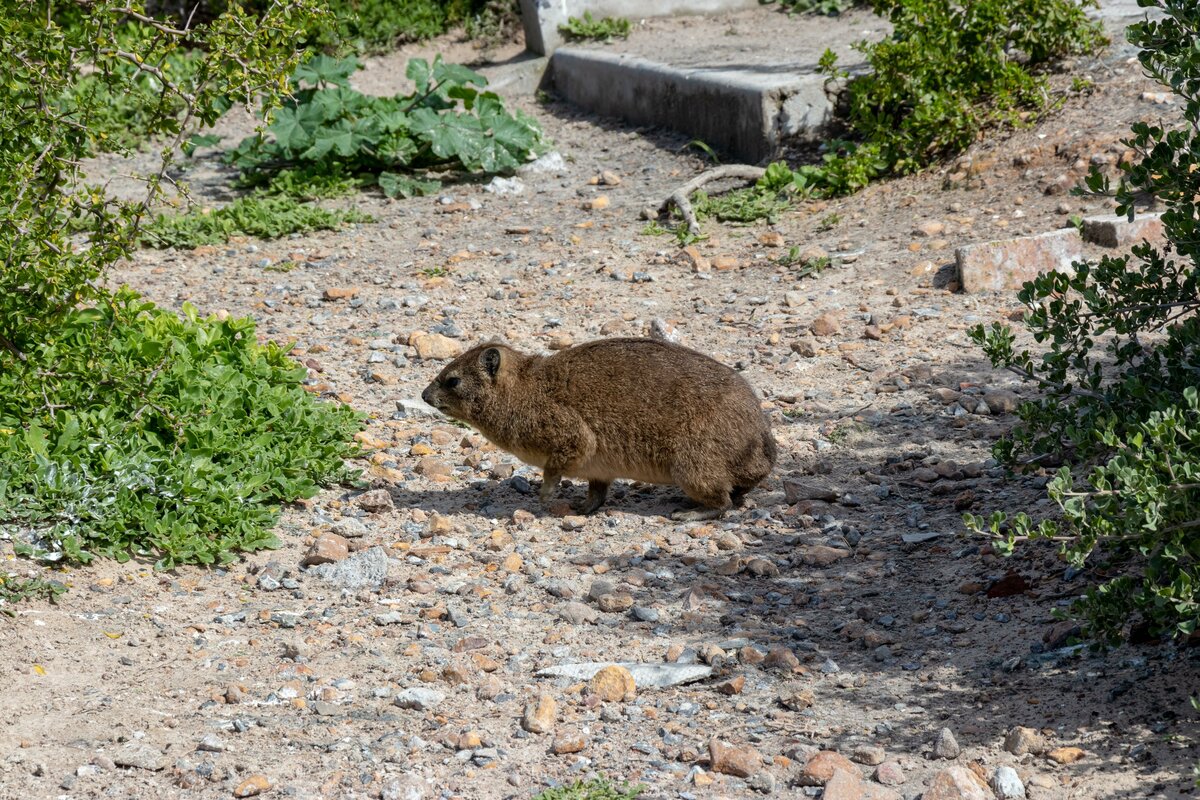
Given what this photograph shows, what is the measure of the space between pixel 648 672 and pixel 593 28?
396 inches

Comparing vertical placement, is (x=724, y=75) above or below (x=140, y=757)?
above

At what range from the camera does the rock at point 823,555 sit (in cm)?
549

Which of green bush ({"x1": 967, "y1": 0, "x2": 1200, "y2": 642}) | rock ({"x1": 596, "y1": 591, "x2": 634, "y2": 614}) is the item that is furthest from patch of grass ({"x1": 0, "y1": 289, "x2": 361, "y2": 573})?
green bush ({"x1": 967, "y1": 0, "x2": 1200, "y2": 642})

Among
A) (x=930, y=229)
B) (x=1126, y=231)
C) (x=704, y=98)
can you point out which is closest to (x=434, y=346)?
(x=930, y=229)

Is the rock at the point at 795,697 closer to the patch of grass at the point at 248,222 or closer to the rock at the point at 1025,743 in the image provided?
the rock at the point at 1025,743

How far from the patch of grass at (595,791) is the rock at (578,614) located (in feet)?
3.74

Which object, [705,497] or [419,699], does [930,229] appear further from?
[419,699]

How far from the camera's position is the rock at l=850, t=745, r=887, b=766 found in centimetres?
396

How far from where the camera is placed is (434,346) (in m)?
7.81

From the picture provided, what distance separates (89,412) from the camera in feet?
18.5

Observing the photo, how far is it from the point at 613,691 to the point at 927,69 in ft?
20.5

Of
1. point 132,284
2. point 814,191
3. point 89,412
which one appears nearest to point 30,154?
point 89,412

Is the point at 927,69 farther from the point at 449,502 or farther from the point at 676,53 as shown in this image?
the point at 449,502

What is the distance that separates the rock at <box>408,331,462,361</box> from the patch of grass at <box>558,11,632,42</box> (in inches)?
257
